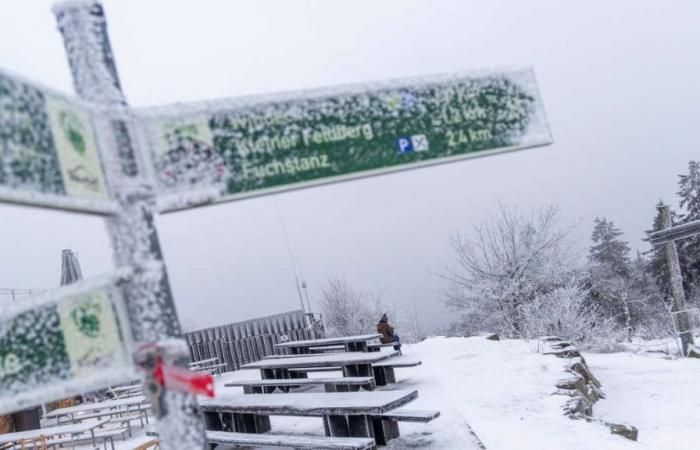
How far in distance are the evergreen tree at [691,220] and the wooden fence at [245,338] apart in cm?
2781

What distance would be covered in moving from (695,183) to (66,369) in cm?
3982

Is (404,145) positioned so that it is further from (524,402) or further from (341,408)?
(524,402)

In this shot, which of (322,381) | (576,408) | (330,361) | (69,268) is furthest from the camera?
(69,268)

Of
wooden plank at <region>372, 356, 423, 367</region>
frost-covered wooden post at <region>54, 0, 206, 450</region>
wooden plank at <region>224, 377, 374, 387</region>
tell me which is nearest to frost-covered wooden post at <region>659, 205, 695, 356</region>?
wooden plank at <region>372, 356, 423, 367</region>

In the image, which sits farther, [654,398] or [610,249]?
[610,249]

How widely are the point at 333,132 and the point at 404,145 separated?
0.69 ft

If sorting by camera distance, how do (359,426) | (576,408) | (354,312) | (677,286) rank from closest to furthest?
(359,426), (576,408), (677,286), (354,312)

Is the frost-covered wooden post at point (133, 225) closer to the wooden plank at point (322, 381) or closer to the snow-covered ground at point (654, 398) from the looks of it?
the wooden plank at point (322, 381)

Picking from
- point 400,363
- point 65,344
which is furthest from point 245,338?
point 65,344

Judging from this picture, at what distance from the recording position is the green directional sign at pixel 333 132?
59.4 inches

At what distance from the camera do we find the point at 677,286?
1739cm

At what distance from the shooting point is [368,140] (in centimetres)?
164

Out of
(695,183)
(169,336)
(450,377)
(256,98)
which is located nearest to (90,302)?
(169,336)

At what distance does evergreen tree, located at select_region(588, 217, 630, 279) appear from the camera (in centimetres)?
4487
